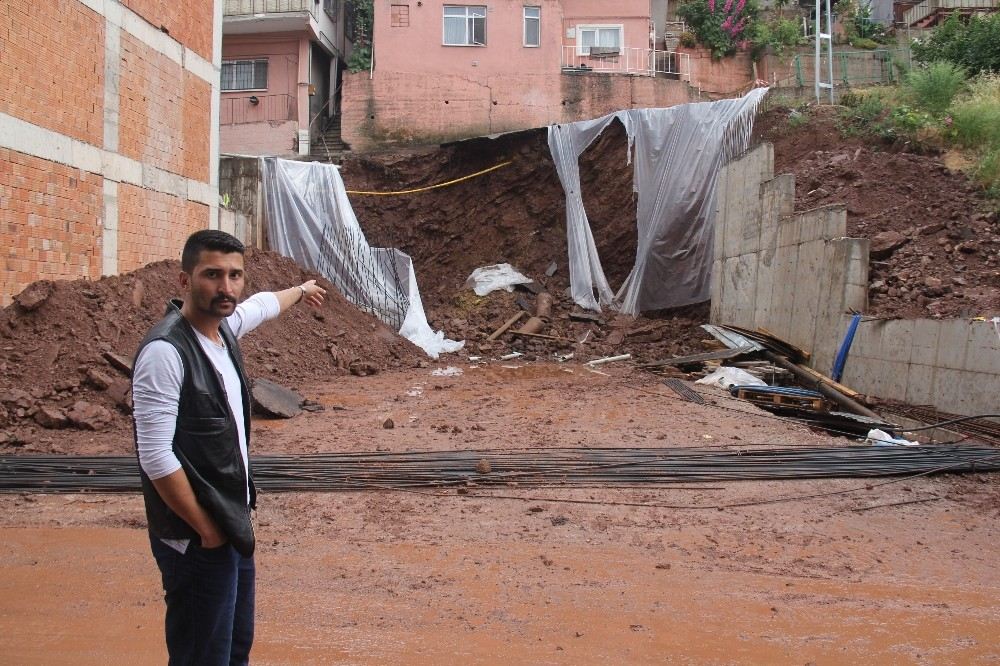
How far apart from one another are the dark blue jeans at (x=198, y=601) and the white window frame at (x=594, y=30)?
22.4m

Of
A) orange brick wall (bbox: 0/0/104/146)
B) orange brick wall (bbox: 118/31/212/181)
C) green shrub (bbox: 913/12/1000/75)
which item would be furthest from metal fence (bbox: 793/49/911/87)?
orange brick wall (bbox: 0/0/104/146)

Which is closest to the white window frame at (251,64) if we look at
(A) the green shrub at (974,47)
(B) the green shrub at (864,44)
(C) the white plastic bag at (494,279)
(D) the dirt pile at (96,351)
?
(C) the white plastic bag at (494,279)

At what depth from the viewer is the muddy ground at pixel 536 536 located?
10.9ft

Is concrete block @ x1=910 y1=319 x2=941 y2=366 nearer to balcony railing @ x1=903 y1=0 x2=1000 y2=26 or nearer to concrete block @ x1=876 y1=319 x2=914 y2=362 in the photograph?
concrete block @ x1=876 y1=319 x2=914 y2=362

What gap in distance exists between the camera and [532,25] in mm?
21031

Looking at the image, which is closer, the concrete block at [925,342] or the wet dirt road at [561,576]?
the wet dirt road at [561,576]

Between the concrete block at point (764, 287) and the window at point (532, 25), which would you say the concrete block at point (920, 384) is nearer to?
the concrete block at point (764, 287)

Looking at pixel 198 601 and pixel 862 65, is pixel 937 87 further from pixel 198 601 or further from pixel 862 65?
pixel 198 601

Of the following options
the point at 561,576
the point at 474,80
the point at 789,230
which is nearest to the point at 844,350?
the point at 789,230

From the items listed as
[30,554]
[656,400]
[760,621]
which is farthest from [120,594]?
[656,400]

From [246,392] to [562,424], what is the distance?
555cm

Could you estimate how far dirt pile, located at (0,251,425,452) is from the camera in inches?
284

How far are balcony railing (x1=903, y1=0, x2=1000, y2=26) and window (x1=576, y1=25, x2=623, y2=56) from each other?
1016cm

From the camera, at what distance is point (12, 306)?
8.42m
